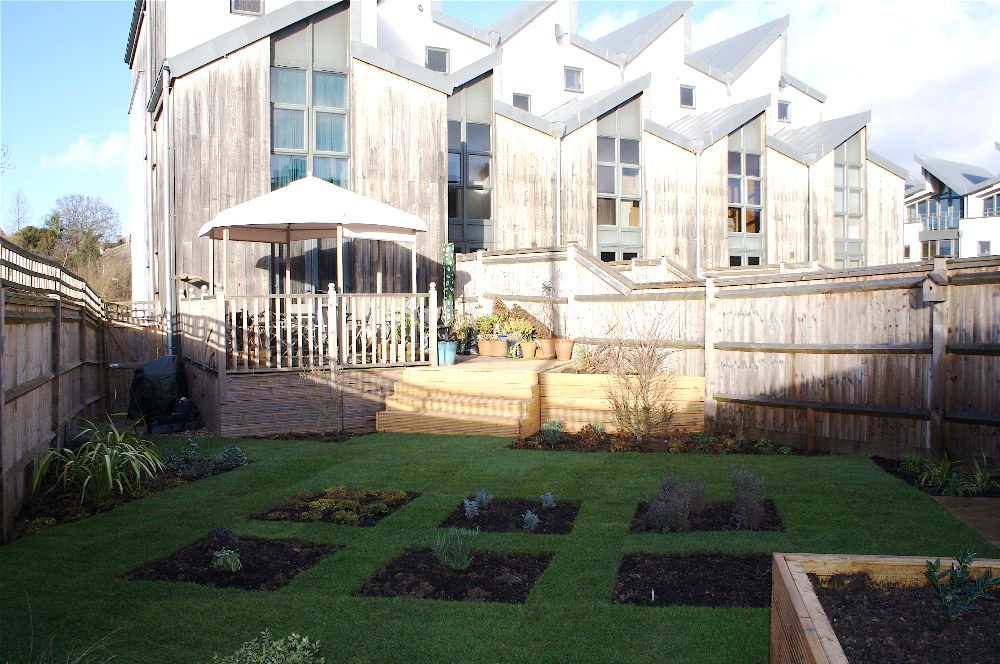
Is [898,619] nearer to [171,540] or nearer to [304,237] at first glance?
[171,540]

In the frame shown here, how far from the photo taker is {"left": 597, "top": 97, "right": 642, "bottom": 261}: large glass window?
74.4ft

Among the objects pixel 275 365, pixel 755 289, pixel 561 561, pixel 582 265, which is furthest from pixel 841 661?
pixel 582 265

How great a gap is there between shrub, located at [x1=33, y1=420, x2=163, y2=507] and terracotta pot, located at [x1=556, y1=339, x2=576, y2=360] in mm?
7375

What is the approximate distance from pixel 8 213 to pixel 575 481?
137 ft

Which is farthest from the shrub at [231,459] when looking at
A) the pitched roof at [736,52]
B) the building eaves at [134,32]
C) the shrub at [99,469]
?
the pitched roof at [736,52]

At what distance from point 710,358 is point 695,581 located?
20.2 ft

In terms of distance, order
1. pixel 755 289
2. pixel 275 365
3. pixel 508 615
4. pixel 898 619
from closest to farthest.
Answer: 1. pixel 898 619
2. pixel 508 615
3. pixel 755 289
4. pixel 275 365

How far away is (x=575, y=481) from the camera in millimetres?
8219

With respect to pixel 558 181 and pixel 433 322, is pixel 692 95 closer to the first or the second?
pixel 558 181

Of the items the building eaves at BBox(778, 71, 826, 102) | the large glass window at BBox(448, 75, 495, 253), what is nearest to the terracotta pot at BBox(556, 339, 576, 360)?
the large glass window at BBox(448, 75, 495, 253)

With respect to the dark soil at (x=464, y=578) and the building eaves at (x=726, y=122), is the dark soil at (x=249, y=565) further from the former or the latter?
the building eaves at (x=726, y=122)

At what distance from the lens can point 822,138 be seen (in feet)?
91.3

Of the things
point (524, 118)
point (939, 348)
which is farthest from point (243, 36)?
point (939, 348)

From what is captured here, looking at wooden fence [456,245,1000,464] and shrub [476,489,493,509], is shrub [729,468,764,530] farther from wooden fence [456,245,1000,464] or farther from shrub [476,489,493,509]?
A: wooden fence [456,245,1000,464]
